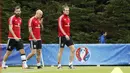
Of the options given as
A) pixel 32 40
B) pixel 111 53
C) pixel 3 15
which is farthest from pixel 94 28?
pixel 32 40

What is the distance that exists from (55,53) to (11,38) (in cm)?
493

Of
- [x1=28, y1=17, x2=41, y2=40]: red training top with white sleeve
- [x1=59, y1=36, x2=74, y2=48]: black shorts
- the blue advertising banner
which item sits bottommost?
the blue advertising banner

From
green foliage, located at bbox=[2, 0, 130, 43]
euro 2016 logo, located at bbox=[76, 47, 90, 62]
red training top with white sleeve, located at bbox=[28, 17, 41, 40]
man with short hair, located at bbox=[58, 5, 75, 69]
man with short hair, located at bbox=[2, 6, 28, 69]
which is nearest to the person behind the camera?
man with short hair, located at bbox=[2, 6, 28, 69]

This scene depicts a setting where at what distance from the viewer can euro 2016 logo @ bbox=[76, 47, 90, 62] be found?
18.0m

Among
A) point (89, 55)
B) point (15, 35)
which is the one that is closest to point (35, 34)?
point (15, 35)

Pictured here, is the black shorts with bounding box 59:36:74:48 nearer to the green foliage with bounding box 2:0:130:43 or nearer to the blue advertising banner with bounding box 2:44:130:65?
the blue advertising banner with bounding box 2:44:130:65

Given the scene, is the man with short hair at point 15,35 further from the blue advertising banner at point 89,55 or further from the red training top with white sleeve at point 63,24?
the blue advertising banner at point 89,55

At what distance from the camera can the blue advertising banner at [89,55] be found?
59.3 ft

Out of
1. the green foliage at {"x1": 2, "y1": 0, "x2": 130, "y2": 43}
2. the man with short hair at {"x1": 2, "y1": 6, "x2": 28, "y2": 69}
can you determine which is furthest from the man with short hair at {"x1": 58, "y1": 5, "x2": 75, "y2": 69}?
the green foliage at {"x1": 2, "y1": 0, "x2": 130, "y2": 43}

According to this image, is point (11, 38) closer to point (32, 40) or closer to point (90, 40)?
point (32, 40)

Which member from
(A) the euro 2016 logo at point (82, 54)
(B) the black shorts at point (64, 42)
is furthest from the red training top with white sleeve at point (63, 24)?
(A) the euro 2016 logo at point (82, 54)

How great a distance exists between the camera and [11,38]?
45.2ft

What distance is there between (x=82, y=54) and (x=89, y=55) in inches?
13.0

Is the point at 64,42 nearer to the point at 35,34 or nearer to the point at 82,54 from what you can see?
the point at 35,34
